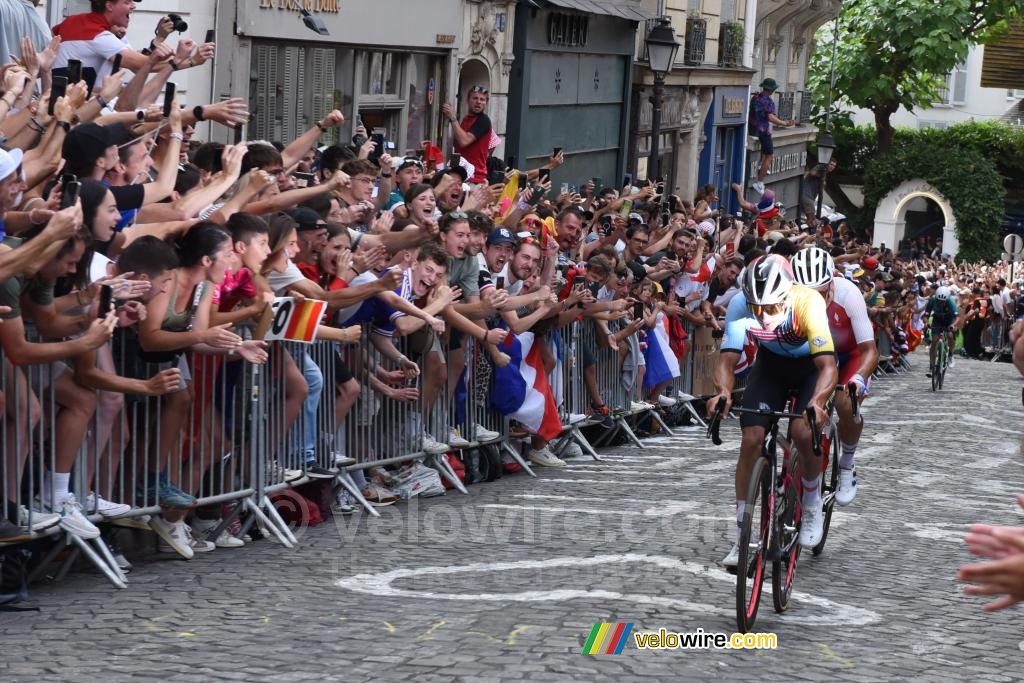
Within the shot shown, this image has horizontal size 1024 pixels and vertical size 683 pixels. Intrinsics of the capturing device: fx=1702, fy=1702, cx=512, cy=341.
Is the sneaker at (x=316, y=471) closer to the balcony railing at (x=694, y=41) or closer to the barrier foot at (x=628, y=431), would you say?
the barrier foot at (x=628, y=431)

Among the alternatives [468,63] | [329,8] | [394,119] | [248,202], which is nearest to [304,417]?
[248,202]

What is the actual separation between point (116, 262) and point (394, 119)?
13.2m

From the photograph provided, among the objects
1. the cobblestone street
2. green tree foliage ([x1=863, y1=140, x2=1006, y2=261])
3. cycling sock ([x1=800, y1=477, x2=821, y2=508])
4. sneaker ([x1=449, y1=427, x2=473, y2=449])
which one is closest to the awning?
sneaker ([x1=449, y1=427, x2=473, y2=449])

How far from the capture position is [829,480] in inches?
427

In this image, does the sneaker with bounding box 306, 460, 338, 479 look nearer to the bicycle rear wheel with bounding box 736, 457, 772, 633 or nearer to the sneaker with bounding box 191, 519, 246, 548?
the sneaker with bounding box 191, 519, 246, 548

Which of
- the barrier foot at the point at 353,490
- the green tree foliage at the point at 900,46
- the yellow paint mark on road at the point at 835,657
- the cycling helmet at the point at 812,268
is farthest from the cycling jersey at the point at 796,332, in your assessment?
the green tree foliage at the point at 900,46

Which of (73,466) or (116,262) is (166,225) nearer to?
(116,262)

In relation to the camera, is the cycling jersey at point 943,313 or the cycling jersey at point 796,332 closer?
the cycling jersey at point 796,332

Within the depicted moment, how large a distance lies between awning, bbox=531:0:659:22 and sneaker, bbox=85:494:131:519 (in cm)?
1744

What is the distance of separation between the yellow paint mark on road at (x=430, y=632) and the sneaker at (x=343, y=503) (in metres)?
3.07

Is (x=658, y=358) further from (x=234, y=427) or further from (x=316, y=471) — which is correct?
(x=234, y=427)

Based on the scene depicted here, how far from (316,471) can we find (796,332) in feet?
9.73

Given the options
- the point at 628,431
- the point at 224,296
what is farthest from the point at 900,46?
the point at 224,296

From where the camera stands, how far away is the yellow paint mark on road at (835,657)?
7.22m
